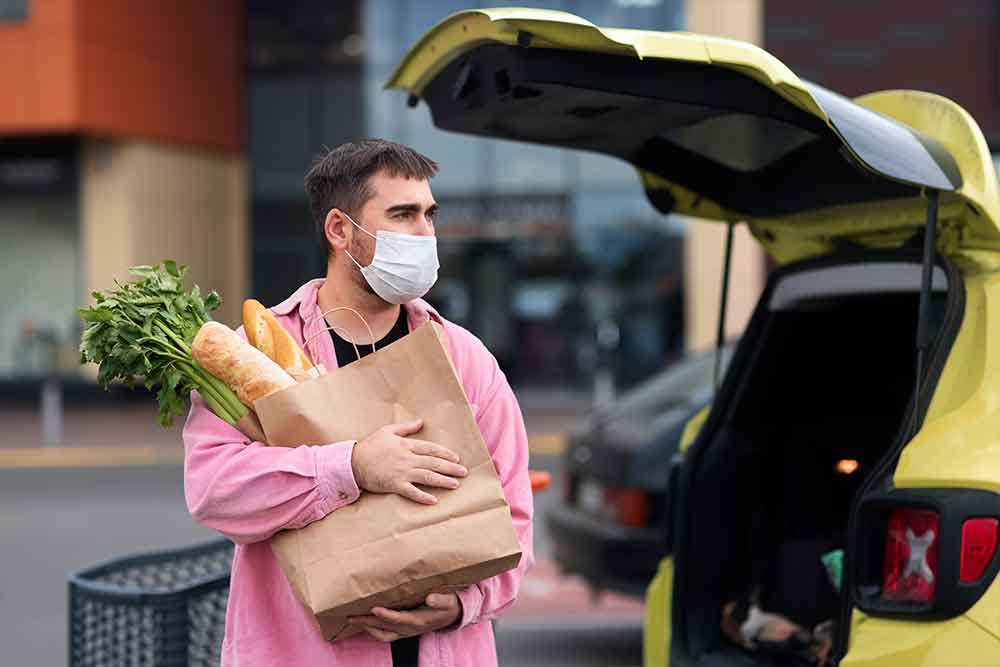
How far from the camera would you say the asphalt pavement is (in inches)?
266

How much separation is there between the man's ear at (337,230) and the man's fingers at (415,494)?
592mm

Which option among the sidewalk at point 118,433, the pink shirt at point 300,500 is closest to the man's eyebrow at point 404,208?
the pink shirt at point 300,500

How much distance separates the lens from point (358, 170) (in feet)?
8.67

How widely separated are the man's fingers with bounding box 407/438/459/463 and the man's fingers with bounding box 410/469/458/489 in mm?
36

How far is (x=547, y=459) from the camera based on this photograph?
14.5 metres

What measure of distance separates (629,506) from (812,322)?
2.12 m

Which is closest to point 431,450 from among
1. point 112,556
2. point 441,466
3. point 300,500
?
point 441,466

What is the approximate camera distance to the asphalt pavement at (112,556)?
6754 mm

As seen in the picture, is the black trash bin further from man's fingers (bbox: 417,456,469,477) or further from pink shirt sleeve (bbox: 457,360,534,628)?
man's fingers (bbox: 417,456,469,477)

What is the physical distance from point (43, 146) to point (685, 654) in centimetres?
2043

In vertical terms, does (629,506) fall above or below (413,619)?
below

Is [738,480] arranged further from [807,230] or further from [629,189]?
[629,189]

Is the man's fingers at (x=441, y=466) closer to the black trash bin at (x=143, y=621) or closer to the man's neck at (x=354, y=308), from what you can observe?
the man's neck at (x=354, y=308)

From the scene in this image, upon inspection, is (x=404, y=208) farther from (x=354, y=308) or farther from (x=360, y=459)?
(x=360, y=459)
